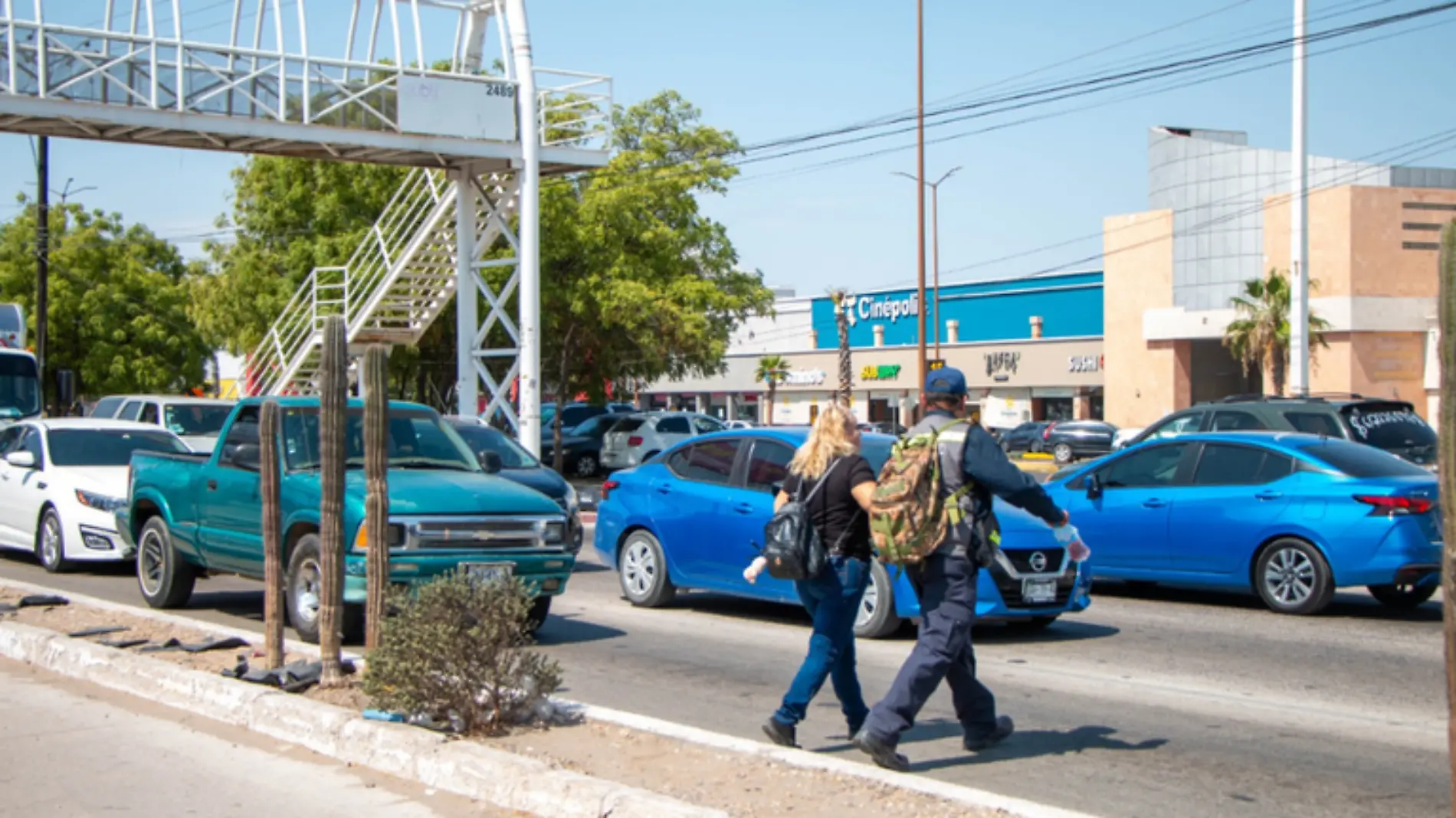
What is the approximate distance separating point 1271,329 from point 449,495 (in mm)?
41977

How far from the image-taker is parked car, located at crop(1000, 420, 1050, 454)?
49.5 meters

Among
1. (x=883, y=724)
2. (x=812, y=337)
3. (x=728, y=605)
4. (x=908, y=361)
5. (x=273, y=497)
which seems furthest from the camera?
(x=812, y=337)

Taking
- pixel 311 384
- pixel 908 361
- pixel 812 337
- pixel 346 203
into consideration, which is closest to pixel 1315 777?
pixel 311 384

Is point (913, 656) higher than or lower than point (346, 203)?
lower

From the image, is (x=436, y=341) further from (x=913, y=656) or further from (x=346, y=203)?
(x=913, y=656)

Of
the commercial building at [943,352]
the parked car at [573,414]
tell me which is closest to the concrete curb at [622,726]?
the parked car at [573,414]

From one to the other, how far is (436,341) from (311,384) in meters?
5.92

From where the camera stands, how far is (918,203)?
3684cm

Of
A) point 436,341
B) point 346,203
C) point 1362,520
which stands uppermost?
point 346,203

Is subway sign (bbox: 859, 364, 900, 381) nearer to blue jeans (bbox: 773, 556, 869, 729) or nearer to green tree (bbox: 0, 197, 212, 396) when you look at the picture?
green tree (bbox: 0, 197, 212, 396)

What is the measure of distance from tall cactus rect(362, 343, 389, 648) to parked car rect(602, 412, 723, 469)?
81.4 feet

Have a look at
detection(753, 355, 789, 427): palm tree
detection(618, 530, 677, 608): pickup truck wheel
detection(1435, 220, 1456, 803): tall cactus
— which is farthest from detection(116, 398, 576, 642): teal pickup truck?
detection(753, 355, 789, 427): palm tree

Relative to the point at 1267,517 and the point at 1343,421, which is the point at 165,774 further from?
the point at 1343,421

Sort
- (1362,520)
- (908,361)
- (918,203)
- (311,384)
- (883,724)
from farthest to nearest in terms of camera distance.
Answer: (908,361) < (918,203) < (311,384) < (1362,520) < (883,724)
